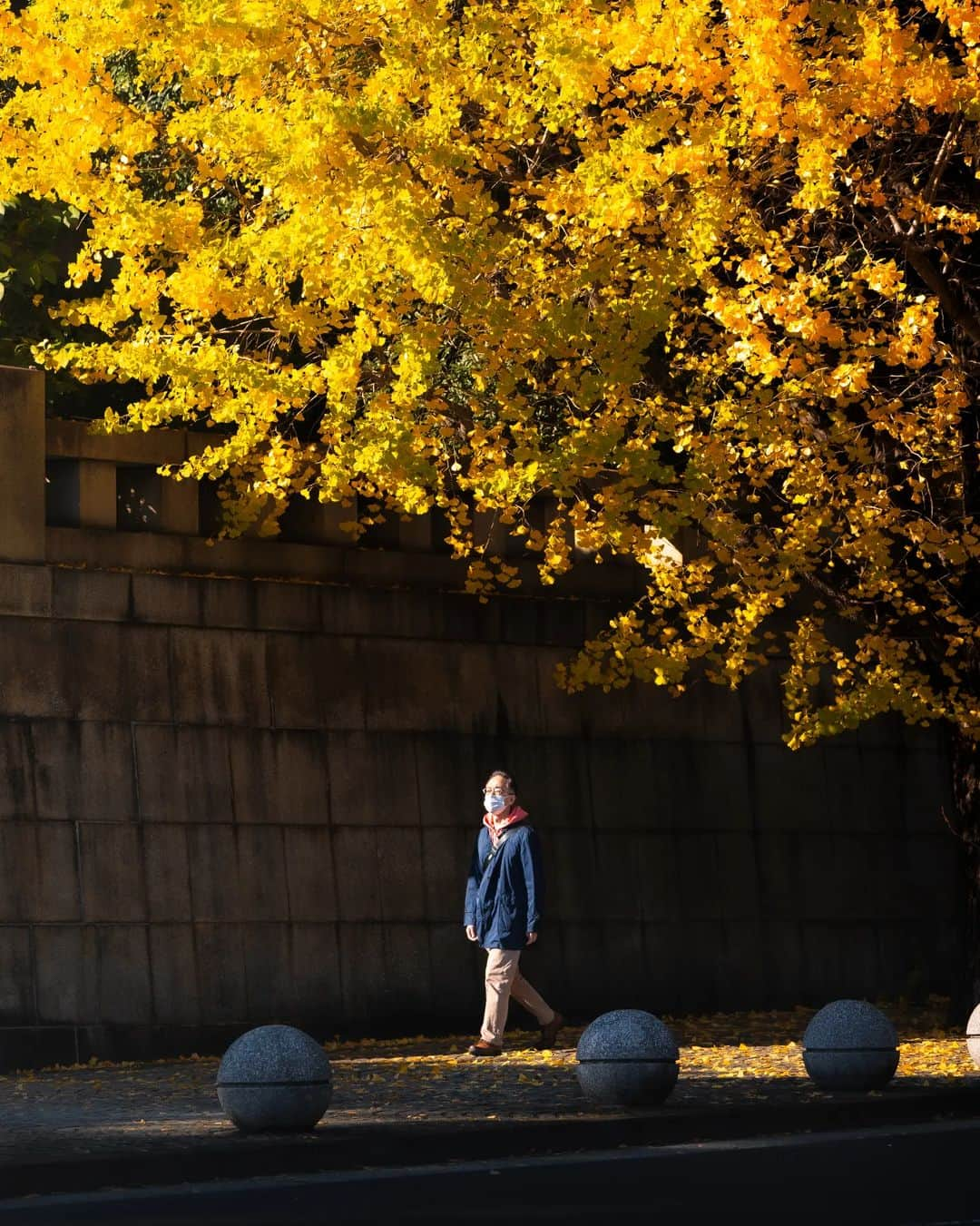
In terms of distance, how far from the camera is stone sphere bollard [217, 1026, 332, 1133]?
10.4 meters

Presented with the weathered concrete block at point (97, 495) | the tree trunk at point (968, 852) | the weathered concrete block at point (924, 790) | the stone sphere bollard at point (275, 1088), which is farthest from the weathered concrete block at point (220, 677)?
the weathered concrete block at point (924, 790)

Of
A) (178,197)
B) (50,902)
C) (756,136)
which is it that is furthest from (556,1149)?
(178,197)

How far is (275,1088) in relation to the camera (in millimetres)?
10422

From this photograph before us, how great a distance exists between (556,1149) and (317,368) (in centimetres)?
612

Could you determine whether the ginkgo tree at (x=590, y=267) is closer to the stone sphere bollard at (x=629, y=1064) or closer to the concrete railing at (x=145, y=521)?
the concrete railing at (x=145, y=521)

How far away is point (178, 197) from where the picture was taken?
1488 cm

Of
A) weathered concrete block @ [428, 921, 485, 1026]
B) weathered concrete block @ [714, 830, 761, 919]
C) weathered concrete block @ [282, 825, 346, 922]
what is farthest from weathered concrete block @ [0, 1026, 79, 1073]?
weathered concrete block @ [714, 830, 761, 919]

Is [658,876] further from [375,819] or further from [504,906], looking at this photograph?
[504,906]

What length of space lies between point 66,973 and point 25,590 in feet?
8.76

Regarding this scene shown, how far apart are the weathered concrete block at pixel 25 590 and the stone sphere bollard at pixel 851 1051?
6188 mm

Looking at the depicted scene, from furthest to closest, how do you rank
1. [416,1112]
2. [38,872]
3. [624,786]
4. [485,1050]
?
[624,786], [38,872], [485,1050], [416,1112]

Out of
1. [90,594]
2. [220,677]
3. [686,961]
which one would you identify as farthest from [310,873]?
[686,961]

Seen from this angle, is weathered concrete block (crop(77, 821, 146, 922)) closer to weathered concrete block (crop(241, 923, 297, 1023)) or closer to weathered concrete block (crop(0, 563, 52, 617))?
weathered concrete block (crop(241, 923, 297, 1023))

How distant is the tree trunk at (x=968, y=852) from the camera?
54.6ft
